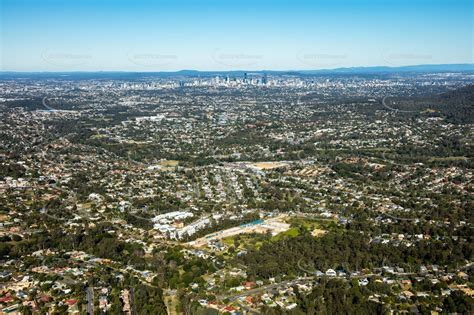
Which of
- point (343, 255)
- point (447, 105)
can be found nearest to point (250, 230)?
point (343, 255)

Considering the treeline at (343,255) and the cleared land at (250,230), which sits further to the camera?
the cleared land at (250,230)

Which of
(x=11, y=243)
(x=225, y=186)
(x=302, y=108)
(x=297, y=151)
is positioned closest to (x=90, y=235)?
(x=11, y=243)

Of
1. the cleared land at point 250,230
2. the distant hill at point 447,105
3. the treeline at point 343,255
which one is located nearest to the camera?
the treeline at point 343,255

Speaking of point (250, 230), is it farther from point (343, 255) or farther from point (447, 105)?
point (447, 105)

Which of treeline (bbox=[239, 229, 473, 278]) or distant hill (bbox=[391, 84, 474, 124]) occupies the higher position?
distant hill (bbox=[391, 84, 474, 124])

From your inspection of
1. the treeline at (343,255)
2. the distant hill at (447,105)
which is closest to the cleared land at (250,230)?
the treeline at (343,255)

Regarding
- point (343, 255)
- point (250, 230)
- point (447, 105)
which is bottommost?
point (343, 255)

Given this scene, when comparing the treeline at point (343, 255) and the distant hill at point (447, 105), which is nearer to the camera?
the treeline at point (343, 255)

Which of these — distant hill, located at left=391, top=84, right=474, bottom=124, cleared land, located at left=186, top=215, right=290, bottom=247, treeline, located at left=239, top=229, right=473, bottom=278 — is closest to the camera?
treeline, located at left=239, top=229, right=473, bottom=278

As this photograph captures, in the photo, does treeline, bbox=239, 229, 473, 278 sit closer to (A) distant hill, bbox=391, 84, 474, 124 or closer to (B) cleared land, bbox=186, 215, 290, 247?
(B) cleared land, bbox=186, 215, 290, 247

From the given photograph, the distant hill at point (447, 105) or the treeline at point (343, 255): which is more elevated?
the distant hill at point (447, 105)

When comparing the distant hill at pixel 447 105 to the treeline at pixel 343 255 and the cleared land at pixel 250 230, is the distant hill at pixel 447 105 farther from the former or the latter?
the treeline at pixel 343 255

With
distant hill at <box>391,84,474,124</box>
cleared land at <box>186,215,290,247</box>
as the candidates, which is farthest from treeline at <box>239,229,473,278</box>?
distant hill at <box>391,84,474,124</box>

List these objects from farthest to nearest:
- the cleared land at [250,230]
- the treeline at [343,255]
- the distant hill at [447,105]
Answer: the distant hill at [447,105] → the cleared land at [250,230] → the treeline at [343,255]
